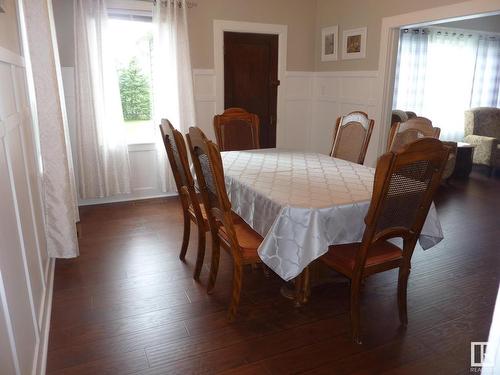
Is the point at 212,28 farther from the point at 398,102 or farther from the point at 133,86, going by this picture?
the point at 398,102

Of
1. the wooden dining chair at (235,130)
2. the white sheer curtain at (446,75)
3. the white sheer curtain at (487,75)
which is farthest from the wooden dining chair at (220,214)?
the white sheer curtain at (487,75)

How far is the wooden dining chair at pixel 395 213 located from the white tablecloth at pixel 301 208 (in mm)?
129

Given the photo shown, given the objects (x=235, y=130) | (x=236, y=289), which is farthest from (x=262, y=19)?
(x=236, y=289)

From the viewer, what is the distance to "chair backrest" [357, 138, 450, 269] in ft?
5.16

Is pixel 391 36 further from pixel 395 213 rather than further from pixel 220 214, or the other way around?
pixel 220 214

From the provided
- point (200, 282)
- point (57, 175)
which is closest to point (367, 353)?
point (200, 282)

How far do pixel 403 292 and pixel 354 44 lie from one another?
10.6ft

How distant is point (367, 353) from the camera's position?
1.87m

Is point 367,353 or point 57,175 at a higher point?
point 57,175

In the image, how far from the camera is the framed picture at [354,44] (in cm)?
423

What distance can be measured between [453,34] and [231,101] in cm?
397

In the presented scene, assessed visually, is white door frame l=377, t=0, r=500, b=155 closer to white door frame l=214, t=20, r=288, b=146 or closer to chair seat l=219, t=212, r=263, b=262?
white door frame l=214, t=20, r=288, b=146

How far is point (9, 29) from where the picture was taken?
1.85m

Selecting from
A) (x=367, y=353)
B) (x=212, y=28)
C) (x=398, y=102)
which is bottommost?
(x=367, y=353)
